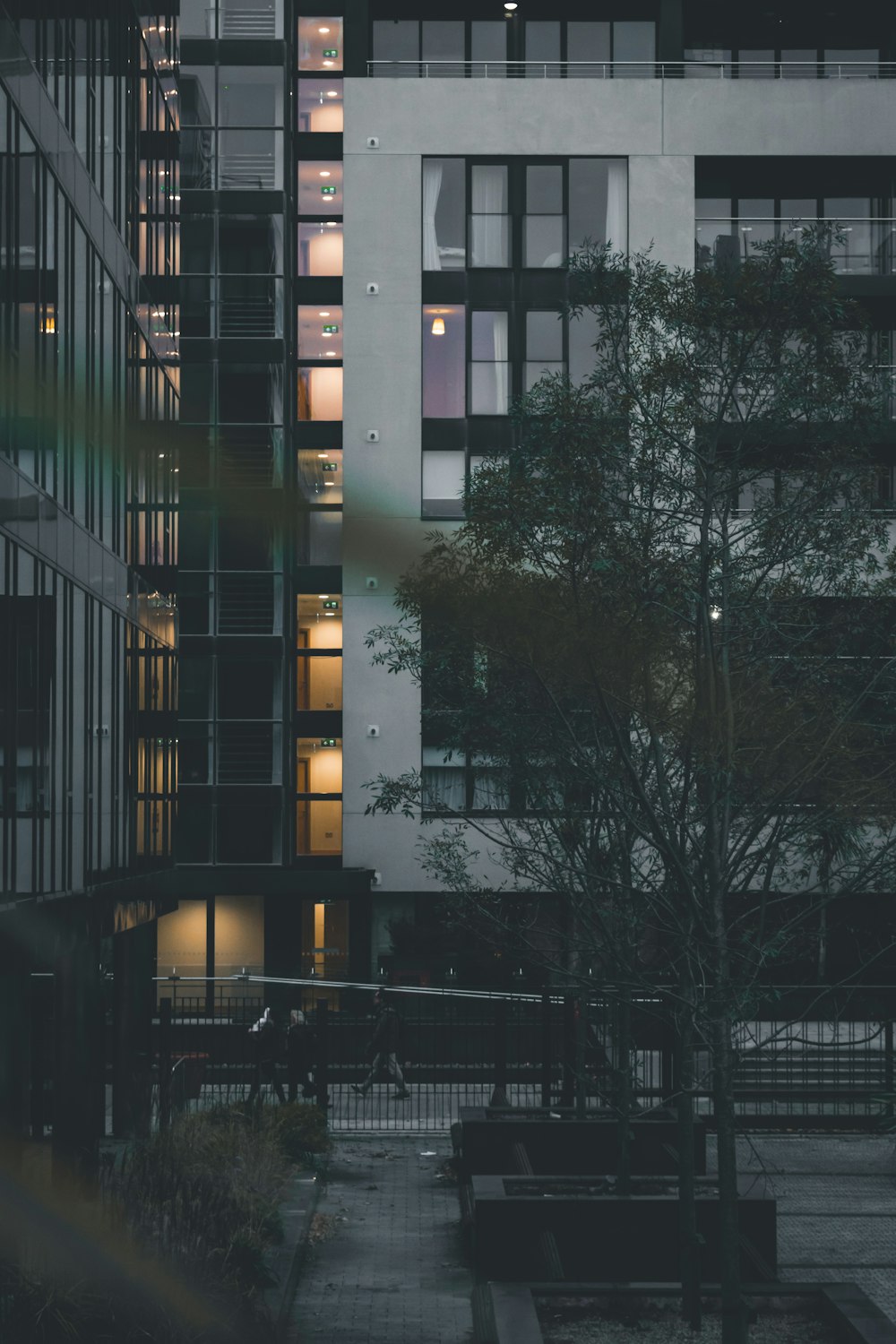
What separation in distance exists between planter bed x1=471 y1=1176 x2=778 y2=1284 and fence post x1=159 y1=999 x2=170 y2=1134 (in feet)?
11.5

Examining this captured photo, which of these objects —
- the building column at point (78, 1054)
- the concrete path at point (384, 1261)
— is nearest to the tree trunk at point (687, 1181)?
the concrete path at point (384, 1261)

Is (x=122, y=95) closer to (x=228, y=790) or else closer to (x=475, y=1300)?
(x=475, y=1300)

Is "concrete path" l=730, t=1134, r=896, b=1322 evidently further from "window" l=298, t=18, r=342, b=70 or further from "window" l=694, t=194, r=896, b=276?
"window" l=298, t=18, r=342, b=70

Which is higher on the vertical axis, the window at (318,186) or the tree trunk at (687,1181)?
the window at (318,186)

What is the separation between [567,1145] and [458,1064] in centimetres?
1104

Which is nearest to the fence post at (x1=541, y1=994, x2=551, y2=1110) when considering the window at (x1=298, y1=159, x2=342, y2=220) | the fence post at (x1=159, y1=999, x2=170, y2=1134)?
the fence post at (x1=159, y1=999, x2=170, y2=1134)

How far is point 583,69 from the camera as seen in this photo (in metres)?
44.7

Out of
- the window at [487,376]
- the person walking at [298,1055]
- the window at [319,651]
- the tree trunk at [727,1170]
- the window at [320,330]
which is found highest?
the window at [320,330]

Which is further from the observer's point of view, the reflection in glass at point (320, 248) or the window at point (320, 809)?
the reflection in glass at point (320, 248)

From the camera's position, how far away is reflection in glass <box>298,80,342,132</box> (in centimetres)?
4409

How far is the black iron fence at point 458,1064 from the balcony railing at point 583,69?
26.0 metres

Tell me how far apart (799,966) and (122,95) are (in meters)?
26.6

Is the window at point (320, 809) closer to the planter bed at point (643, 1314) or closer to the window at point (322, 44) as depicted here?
the window at point (322, 44)

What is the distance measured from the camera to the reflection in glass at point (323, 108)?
145 ft
